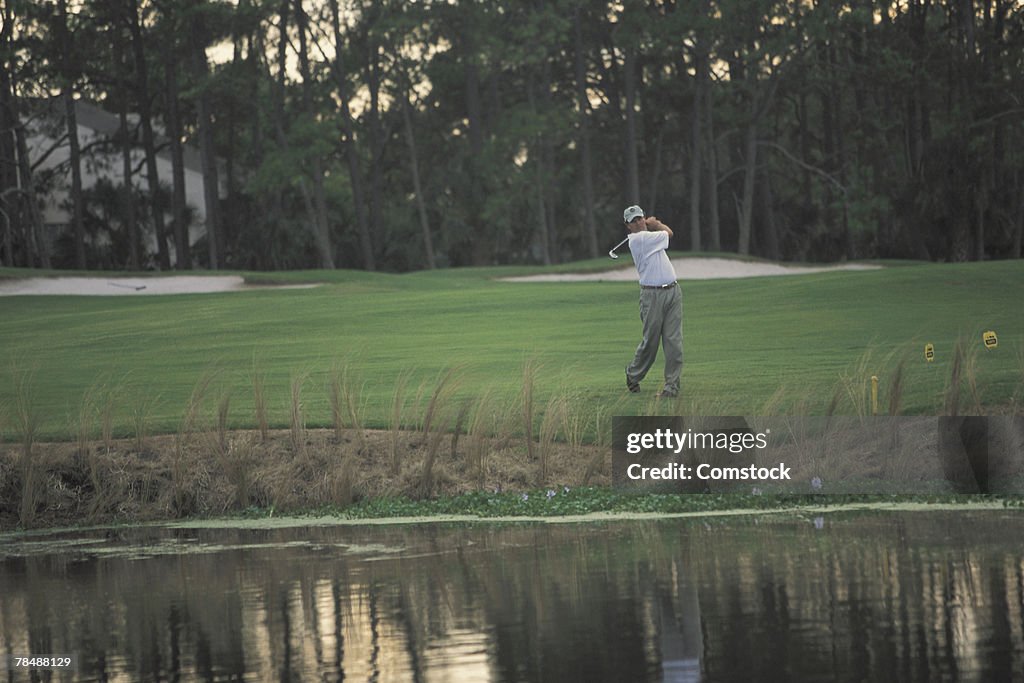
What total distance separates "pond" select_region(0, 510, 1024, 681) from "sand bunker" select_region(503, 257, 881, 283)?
107 feet

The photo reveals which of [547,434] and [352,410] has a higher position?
[352,410]

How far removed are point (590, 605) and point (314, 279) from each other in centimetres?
3539

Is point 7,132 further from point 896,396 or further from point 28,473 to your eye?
point 896,396

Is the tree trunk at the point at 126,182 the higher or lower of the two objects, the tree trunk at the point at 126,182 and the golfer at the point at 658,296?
the higher

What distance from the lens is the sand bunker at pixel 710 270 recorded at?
47219 millimetres

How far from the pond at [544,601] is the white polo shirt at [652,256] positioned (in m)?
5.23

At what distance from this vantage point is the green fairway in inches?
758

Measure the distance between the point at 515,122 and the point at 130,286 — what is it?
27.5 m

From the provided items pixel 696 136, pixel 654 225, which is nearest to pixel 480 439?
pixel 654 225

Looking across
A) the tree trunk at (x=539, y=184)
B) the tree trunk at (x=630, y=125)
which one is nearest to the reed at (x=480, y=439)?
the tree trunk at (x=630, y=125)

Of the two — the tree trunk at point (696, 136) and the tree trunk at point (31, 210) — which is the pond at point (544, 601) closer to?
the tree trunk at point (31, 210)

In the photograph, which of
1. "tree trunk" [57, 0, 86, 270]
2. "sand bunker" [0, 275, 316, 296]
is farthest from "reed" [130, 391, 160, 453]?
"tree trunk" [57, 0, 86, 270]

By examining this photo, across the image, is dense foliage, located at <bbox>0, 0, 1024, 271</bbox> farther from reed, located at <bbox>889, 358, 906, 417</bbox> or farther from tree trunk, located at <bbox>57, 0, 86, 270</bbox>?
reed, located at <bbox>889, 358, 906, 417</bbox>

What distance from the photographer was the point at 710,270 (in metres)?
49.1
